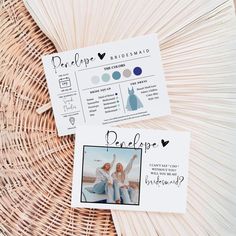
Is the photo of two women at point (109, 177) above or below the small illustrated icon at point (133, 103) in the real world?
below

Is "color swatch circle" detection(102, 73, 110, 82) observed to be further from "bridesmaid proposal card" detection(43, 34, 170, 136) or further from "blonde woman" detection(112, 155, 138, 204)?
"blonde woman" detection(112, 155, 138, 204)

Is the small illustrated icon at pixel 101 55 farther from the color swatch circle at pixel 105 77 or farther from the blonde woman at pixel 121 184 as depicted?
the blonde woman at pixel 121 184

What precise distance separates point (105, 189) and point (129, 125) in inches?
3.9

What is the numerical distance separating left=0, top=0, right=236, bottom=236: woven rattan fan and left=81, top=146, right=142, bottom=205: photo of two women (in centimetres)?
3

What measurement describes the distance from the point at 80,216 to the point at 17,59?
9.6 inches

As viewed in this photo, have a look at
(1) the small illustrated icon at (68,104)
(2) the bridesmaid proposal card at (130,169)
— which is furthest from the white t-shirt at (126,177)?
(1) the small illustrated icon at (68,104)

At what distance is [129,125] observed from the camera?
2.09 ft

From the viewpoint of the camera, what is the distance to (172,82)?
64cm

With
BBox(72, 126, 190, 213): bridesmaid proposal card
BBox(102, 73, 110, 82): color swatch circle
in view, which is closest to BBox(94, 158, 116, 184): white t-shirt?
BBox(72, 126, 190, 213): bridesmaid proposal card

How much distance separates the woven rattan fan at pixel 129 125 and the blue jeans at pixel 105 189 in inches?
1.0

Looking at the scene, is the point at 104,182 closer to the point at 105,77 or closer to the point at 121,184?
the point at 121,184

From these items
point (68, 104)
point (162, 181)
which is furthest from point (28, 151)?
point (162, 181)

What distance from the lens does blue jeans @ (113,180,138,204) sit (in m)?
0.63

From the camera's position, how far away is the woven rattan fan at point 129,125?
0.63 metres
